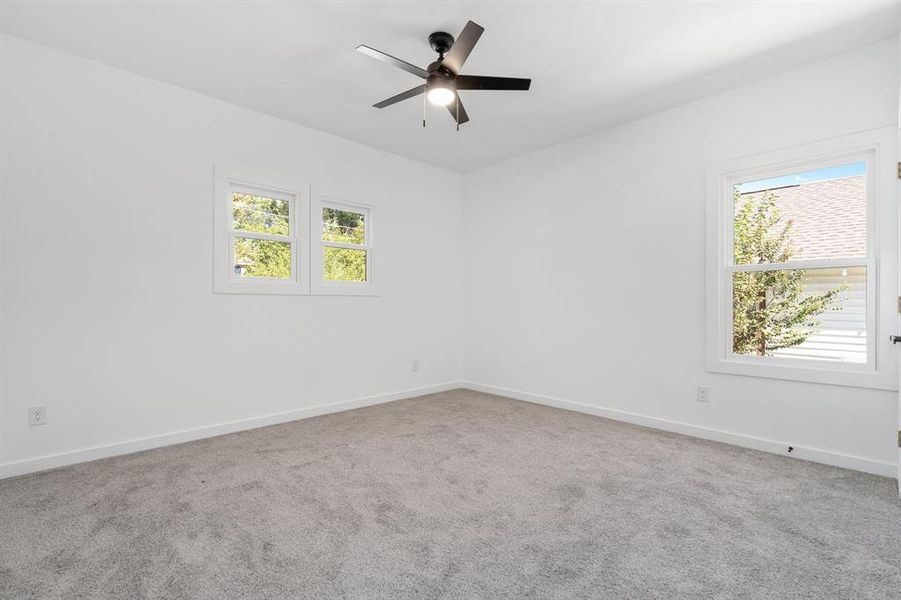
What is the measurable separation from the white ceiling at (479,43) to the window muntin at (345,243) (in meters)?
1.05

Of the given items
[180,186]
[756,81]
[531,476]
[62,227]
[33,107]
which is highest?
[756,81]

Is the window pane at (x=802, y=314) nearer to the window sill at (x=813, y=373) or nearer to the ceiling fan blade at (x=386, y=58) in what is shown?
the window sill at (x=813, y=373)

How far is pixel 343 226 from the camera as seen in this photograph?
4527 mm

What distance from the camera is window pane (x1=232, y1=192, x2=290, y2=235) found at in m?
3.77

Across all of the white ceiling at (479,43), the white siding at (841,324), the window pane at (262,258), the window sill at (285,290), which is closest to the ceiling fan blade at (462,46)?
the white ceiling at (479,43)

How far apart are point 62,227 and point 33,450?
1.47 metres

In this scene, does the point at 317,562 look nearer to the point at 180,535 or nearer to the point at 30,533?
the point at 180,535

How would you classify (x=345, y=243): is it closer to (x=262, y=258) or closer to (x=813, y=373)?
(x=262, y=258)

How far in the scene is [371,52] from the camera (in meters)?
2.40

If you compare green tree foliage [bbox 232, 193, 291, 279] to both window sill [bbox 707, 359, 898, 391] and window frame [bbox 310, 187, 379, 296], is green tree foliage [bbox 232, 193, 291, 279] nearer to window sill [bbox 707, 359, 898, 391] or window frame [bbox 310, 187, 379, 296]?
window frame [bbox 310, 187, 379, 296]

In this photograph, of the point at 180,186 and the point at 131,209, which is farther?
the point at 180,186

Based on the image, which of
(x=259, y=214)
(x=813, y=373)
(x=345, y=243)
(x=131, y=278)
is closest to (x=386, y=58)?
(x=259, y=214)

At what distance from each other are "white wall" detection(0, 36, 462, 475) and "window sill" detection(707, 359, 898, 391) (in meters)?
3.41

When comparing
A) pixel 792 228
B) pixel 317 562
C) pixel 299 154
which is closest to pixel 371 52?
pixel 299 154
